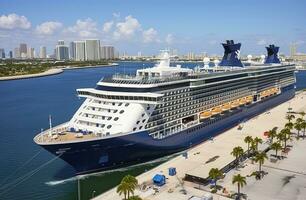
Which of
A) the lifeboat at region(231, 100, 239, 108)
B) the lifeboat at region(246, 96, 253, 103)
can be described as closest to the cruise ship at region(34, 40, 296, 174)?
the lifeboat at region(231, 100, 239, 108)

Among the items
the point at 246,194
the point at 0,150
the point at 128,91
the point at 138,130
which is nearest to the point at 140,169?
the point at 138,130

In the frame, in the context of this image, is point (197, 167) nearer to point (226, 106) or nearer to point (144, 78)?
point (144, 78)

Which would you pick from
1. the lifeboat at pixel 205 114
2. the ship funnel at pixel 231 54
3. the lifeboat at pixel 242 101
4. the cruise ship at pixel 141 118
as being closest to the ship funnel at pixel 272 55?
the ship funnel at pixel 231 54

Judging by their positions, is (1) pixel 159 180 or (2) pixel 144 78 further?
(2) pixel 144 78

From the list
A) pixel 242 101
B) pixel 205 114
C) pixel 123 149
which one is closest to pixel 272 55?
pixel 242 101

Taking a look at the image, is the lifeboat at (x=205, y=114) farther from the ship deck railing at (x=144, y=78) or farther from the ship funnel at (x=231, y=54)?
the ship funnel at (x=231, y=54)

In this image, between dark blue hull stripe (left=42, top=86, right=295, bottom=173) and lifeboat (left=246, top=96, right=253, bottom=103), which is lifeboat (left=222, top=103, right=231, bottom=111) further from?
lifeboat (left=246, top=96, right=253, bottom=103)
